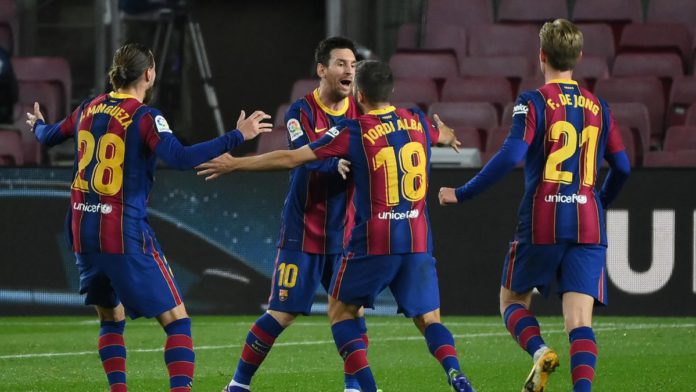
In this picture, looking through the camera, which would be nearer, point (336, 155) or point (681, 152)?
point (336, 155)

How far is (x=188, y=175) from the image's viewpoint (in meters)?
11.8

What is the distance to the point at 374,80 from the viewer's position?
649cm

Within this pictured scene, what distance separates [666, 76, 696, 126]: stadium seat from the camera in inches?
551

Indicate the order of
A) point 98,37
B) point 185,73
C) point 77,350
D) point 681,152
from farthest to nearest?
point 185,73 → point 98,37 → point 681,152 → point 77,350

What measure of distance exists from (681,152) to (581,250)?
21.9 ft

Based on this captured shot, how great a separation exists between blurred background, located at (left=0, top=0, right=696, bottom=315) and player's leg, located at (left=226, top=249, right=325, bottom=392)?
442 centimetres

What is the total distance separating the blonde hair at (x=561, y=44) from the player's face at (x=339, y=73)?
3.97 feet

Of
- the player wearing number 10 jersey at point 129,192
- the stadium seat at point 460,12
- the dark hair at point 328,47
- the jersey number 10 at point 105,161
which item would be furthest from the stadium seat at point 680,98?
the jersey number 10 at point 105,161

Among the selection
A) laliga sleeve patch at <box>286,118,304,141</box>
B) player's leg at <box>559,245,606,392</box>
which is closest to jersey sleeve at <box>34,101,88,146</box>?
laliga sleeve patch at <box>286,118,304,141</box>

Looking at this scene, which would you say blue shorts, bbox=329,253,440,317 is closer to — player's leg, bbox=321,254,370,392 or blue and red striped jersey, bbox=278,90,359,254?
player's leg, bbox=321,254,370,392

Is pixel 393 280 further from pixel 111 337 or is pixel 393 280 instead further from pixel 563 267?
pixel 111 337

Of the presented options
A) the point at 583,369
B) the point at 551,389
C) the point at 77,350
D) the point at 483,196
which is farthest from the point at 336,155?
the point at 483,196

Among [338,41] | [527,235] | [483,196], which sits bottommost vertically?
[483,196]

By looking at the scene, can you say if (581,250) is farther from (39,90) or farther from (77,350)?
(39,90)
